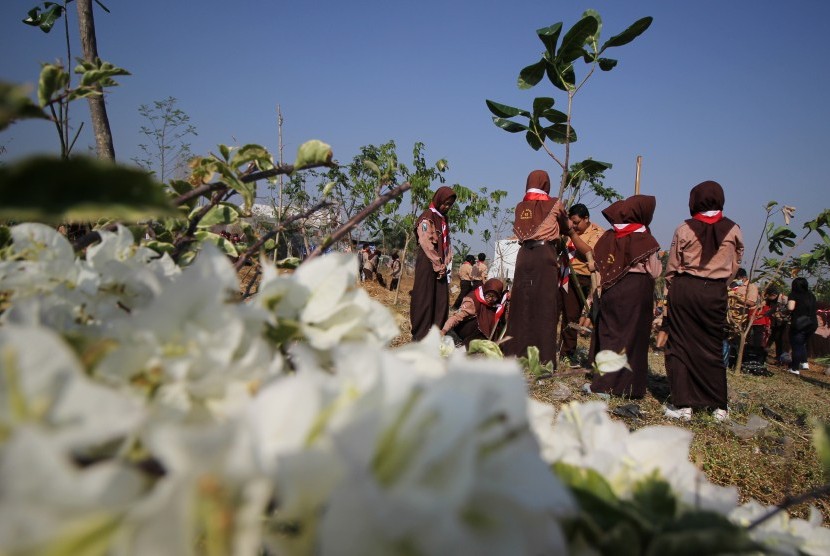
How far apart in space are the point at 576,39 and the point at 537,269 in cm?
226

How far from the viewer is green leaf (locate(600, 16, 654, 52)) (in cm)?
434

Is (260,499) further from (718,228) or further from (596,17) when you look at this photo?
(596,17)

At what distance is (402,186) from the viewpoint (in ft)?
2.52

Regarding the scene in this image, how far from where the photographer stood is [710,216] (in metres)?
3.89

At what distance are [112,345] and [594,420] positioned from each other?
0.45 m

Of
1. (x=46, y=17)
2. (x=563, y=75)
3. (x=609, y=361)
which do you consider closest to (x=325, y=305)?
(x=609, y=361)

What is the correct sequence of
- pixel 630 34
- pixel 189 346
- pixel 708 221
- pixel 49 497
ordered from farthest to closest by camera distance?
pixel 630 34 → pixel 708 221 → pixel 189 346 → pixel 49 497

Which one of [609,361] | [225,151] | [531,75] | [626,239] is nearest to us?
[225,151]

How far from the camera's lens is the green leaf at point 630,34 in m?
4.34

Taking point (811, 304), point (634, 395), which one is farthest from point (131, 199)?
point (811, 304)

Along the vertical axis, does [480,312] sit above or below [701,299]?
below

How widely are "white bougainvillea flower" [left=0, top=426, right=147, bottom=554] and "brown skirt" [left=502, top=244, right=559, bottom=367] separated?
488 centimetres

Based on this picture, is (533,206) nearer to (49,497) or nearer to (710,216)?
(710,216)

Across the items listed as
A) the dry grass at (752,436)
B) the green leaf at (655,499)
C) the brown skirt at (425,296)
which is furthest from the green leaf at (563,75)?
the green leaf at (655,499)
